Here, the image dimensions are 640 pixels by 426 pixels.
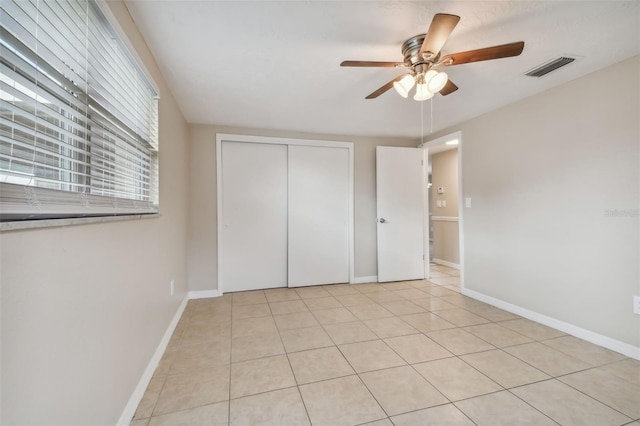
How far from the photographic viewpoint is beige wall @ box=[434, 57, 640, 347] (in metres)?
1.99

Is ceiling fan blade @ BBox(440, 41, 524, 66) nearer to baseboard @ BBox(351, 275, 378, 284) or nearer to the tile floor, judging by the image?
the tile floor

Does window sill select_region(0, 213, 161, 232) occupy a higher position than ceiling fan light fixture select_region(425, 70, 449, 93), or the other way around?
ceiling fan light fixture select_region(425, 70, 449, 93)

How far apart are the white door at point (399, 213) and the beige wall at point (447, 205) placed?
1187mm

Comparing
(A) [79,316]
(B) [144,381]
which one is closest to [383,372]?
(B) [144,381]

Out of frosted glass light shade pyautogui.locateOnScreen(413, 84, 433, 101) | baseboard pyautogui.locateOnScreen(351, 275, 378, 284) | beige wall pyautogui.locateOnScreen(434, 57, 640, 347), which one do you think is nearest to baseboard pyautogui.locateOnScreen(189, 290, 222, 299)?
baseboard pyautogui.locateOnScreen(351, 275, 378, 284)

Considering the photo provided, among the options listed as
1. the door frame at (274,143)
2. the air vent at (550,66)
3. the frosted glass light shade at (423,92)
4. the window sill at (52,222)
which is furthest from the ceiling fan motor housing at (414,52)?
the door frame at (274,143)

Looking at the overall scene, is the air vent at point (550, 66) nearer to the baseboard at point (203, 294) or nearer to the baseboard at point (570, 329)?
the baseboard at point (570, 329)

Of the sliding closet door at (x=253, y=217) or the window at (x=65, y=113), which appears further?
the sliding closet door at (x=253, y=217)

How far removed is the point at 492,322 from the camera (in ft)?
8.41

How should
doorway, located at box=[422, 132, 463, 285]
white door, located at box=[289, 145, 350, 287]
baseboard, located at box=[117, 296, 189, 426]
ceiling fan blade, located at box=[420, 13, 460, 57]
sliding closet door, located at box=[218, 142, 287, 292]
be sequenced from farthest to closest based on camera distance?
doorway, located at box=[422, 132, 463, 285] → white door, located at box=[289, 145, 350, 287] → sliding closet door, located at box=[218, 142, 287, 292] → baseboard, located at box=[117, 296, 189, 426] → ceiling fan blade, located at box=[420, 13, 460, 57]

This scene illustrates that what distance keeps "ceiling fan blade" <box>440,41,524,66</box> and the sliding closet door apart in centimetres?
246

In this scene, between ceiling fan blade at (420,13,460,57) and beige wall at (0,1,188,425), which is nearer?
beige wall at (0,1,188,425)

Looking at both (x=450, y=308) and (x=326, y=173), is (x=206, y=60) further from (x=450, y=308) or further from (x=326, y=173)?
(x=450, y=308)

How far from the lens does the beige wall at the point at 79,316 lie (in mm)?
680
